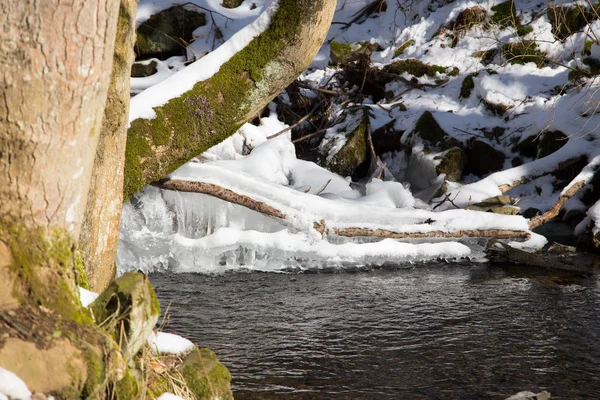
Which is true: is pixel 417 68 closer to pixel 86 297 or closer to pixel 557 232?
pixel 557 232

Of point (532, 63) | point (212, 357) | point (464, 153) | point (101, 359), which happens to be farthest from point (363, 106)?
point (101, 359)

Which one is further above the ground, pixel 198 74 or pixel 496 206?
pixel 198 74

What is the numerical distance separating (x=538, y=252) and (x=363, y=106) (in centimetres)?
454

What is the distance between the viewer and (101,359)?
1987 millimetres

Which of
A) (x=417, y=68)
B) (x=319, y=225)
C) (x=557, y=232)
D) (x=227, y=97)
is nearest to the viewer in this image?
(x=227, y=97)

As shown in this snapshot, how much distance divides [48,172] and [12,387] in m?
0.62

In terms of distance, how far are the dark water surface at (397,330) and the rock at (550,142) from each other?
2.75 meters

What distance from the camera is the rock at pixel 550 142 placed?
27.5 ft

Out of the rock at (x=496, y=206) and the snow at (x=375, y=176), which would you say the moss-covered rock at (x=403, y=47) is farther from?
the rock at (x=496, y=206)

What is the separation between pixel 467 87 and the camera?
1049cm

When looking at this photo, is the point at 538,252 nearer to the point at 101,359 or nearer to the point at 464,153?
the point at 464,153

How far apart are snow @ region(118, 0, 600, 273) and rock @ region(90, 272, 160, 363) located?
7.22 feet

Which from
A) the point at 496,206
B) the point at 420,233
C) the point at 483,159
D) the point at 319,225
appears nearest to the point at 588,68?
the point at 483,159

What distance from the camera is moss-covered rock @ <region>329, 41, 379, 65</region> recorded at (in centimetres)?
1196
